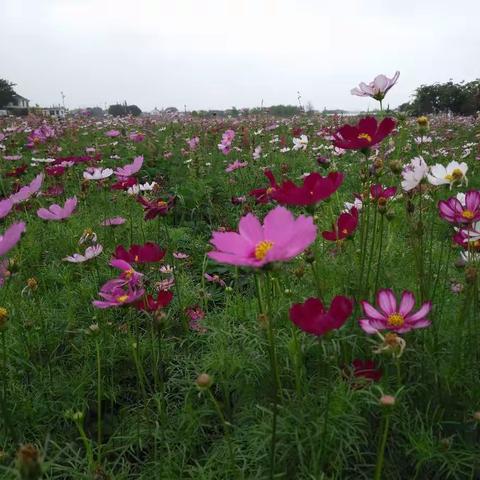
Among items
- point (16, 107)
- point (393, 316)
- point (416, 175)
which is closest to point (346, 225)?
point (416, 175)

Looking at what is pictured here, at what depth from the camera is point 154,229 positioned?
251 cm

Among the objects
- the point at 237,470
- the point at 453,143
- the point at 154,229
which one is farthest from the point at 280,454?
the point at 453,143

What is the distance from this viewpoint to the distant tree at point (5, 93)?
18125 millimetres

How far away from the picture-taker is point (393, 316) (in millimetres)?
971

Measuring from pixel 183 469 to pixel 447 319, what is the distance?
0.77m

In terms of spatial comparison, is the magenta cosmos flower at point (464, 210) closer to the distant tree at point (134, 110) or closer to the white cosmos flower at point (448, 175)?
the white cosmos flower at point (448, 175)

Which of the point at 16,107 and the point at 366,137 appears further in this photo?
the point at 16,107

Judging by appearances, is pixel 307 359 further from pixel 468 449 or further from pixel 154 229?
pixel 154 229

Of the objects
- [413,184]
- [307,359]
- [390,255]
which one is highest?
[413,184]

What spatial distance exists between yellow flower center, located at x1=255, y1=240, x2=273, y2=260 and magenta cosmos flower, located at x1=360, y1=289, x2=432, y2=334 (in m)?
0.25

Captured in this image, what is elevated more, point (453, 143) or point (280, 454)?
point (453, 143)

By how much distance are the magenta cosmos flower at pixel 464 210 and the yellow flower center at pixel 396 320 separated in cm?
28

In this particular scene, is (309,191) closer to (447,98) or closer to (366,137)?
(366,137)

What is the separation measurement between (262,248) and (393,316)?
1.25 ft
